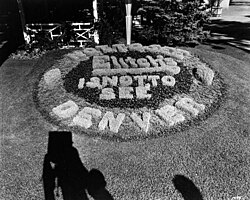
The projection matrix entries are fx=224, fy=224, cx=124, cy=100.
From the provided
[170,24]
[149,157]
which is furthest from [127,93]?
[170,24]

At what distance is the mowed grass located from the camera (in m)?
3.80

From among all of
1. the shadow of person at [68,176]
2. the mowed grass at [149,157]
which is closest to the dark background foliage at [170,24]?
the mowed grass at [149,157]

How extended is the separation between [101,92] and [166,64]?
2694 millimetres

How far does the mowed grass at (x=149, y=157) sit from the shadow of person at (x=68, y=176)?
12 cm

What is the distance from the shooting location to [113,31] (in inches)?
430

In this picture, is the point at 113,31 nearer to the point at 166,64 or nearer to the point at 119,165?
the point at 166,64

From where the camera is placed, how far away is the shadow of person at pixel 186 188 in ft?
12.0

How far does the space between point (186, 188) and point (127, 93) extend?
10.3ft

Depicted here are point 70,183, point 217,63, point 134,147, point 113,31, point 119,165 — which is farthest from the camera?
point 113,31

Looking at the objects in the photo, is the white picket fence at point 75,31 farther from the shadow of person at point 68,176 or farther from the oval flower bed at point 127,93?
the shadow of person at point 68,176

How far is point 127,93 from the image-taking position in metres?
6.25

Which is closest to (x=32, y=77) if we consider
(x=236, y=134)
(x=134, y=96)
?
(x=134, y=96)

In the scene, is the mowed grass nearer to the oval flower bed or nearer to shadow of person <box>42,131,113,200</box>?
shadow of person <box>42,131,113,200</box>

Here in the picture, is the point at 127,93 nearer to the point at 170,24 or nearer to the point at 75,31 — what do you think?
the point at 170,24
